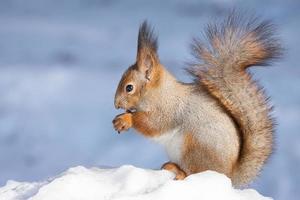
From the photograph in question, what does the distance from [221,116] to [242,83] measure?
26 cm

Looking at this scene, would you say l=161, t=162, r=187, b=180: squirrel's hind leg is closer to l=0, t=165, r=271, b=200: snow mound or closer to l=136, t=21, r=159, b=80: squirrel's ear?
l=0, t=165, r=271, b=200: snow mound

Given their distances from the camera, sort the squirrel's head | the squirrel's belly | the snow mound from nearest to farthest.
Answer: the snow mound < the squirrel's belly < the squirrel's head

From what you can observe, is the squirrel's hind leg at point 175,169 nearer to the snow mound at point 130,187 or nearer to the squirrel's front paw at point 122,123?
the snow mound at point 130,187

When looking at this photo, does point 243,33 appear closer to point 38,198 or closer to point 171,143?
point 171,143

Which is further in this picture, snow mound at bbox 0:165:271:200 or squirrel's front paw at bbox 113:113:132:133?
squirrel's front paw at bbox 113:113:132:133

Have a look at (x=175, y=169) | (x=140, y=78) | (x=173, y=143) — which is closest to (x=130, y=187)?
(x=175, y=169)

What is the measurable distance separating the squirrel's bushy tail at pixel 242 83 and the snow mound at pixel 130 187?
0.45 m

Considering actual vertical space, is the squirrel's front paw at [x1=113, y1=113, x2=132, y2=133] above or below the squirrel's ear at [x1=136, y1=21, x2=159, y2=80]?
below

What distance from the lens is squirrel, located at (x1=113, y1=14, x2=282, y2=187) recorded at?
3.57 m

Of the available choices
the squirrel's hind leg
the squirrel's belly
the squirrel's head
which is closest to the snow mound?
the squirrel's hind leg

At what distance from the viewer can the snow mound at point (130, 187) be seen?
9.46 feet

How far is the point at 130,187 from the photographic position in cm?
294

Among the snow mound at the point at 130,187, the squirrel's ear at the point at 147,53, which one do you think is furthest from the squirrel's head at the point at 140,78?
the snow mound at the point at 130,187

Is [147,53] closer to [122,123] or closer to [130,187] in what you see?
[122,123]
